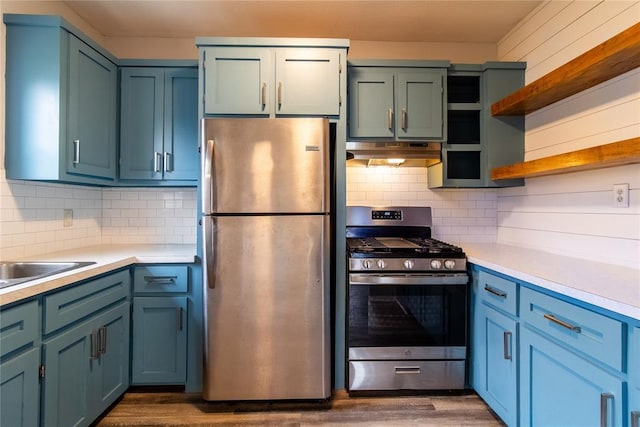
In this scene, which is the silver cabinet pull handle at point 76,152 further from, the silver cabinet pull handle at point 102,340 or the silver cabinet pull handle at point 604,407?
the silver cabinet pull handle at point 604,407

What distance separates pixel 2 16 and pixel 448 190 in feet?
10.0

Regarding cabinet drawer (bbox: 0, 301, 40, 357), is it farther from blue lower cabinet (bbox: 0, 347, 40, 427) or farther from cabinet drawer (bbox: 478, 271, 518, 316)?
cabinet drawer (bbox: 478, 271, 518, 316)

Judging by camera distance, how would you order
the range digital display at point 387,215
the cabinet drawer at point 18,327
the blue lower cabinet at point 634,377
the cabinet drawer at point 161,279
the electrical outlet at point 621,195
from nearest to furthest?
the blue lower cabinet at point 634,377, the cabinet drawer at point 18,327, the electrical outlet at point 621,195, the cabinet drawer at point 161,279, the range digital display at point 387,215

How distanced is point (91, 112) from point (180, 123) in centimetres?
52

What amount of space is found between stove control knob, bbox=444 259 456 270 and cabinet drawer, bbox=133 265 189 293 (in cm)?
163

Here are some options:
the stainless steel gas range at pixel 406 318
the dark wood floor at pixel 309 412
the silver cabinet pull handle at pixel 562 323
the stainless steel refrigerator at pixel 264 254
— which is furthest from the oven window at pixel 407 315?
the silver cabinet pull handle at pixel 562 323

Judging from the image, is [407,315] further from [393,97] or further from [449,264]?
[393,97]

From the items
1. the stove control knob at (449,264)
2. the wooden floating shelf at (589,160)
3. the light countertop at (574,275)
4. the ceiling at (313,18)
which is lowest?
the stove control knob at (449,264)

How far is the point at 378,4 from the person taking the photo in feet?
7.24

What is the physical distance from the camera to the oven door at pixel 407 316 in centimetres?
202

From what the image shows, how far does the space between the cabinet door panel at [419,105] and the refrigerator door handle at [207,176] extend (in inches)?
50.7

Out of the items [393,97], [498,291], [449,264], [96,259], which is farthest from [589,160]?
[96,259]

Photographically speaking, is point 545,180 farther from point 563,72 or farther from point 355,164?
point 355,164

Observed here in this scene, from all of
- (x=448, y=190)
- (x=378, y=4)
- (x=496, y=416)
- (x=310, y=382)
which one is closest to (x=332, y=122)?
(x=378, y=4)
